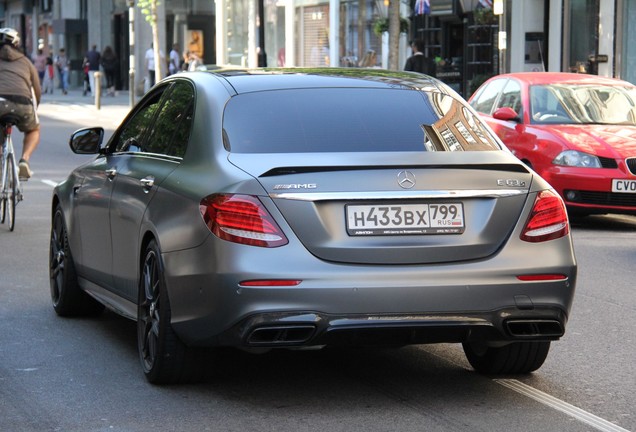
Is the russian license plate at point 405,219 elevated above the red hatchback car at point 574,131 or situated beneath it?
elevated above

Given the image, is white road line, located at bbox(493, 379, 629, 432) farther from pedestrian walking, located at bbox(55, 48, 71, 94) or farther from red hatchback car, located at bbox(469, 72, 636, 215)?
pedestrian walking, located at bbox(55, 48, 71, 94)

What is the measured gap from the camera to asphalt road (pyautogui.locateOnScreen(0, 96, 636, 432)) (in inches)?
220

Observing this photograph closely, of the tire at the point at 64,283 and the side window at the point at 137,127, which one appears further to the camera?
the tire at the point at 64,283

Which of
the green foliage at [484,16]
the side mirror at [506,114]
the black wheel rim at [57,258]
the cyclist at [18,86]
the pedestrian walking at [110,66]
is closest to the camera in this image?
the black wheel rim at [57,258]

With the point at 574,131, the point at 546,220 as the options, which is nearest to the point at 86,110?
the point at 574,131

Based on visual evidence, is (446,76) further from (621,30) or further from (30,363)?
(30,363)

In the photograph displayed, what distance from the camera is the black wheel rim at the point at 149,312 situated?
20.5 feet

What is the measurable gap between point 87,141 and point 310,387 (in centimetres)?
249

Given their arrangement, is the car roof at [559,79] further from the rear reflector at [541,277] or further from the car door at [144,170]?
the rear reflector at [541,277]

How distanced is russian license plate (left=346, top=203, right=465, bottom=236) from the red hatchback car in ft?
26.3

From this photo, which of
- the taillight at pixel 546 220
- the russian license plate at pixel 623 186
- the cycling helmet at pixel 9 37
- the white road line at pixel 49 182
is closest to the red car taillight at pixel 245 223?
the taillight at pixel 546 220

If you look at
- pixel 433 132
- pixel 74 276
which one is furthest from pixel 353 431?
pixel 74 276

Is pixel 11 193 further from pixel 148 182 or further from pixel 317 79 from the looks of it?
pixel 317 79

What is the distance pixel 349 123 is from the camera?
245 inches
